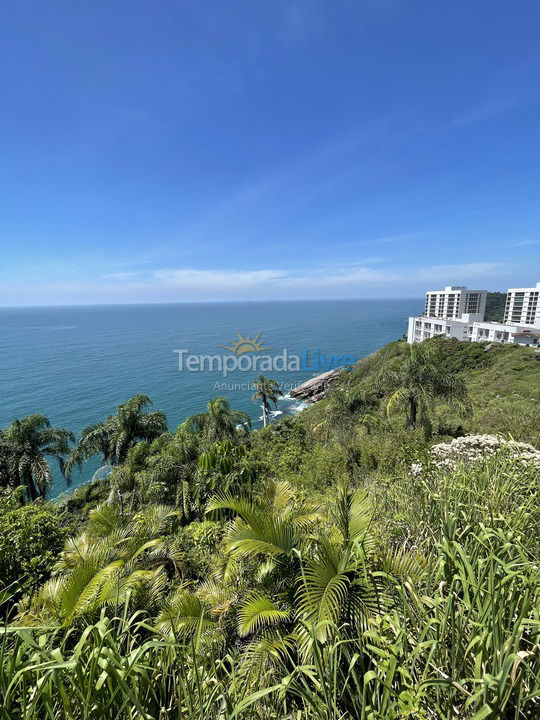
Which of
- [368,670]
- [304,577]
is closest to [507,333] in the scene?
[304,577]

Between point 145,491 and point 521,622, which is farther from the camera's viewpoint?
point 145,491

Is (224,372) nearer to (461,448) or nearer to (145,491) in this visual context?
(145,491)

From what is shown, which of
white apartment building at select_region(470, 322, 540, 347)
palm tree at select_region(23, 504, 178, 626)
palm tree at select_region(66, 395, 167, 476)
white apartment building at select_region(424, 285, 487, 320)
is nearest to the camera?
palm tree at select_region(23, 504, 178, 626)

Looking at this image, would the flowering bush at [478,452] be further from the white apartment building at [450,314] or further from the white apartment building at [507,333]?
the white apartment building at [450,314]

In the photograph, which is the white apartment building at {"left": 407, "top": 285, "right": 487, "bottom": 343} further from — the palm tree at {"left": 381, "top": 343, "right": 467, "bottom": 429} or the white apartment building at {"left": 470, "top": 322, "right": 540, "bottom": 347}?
the palm tree at {"left": 381, "top": 343, "right": 467, "bottom": 429}

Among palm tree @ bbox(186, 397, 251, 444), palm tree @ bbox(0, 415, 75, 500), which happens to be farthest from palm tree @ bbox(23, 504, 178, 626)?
palm tree @ bbox(0, 415, 75, 500)

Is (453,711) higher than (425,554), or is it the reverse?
(453,711)

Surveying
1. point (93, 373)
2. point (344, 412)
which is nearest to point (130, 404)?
point (344, 412)

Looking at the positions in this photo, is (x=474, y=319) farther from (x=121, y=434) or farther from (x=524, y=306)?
(x=121, y=434)
